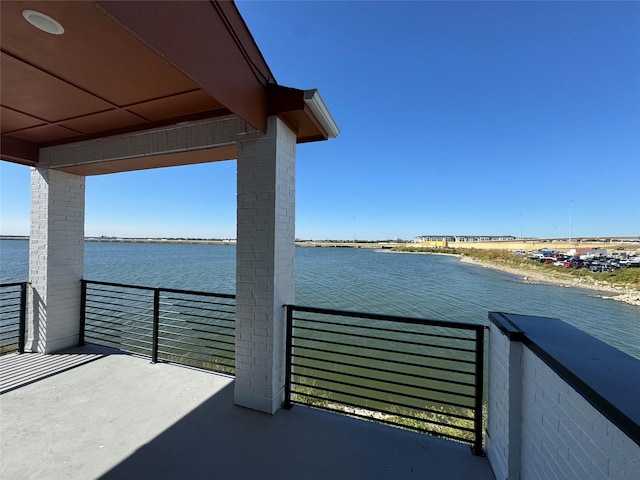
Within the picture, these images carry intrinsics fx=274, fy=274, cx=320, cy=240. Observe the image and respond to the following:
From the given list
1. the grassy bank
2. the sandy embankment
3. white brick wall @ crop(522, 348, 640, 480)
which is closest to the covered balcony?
white brick wall @ crop(522, 348, 640, 480)

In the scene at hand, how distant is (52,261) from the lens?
3334 millimetres

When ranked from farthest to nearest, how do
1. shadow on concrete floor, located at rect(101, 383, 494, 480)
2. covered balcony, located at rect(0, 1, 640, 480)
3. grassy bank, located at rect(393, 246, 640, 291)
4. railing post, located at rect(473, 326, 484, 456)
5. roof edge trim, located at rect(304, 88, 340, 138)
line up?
grassy bank, located at rect(393, 246, 640, 291)
roof edge trim, located at rect(304, 88, 340, 138)
railing post, located at rect(473, 326, 484, 456)
shadow on concrete floor, located at rect(101, 383, 494, 480)
covered balcony, located at rect(0, 1, 640, 480)

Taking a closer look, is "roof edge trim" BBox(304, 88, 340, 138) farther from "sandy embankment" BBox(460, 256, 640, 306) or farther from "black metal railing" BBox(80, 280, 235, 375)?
"sandy embankment" BBox(460, 256, 640, 306)

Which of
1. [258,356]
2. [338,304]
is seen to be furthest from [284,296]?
[338,304]

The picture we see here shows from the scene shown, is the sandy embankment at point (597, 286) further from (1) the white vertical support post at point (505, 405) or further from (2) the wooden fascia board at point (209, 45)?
(2) the wooden fascia board at point (209, 45)

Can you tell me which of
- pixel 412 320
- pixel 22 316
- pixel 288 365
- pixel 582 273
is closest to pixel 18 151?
pixel 22 316

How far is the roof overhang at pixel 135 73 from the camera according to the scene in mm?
1264

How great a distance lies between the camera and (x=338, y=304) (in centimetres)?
1112

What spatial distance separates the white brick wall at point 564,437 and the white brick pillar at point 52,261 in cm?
472

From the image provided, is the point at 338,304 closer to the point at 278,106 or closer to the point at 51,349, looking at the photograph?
the point at 51,349

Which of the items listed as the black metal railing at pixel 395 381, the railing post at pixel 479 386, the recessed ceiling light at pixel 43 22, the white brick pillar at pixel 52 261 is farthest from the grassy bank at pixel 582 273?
the white brick pillar at pixel 52 261

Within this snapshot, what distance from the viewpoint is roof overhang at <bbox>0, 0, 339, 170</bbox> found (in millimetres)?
1264

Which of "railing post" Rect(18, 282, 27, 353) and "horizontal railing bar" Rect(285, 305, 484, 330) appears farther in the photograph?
"railing post" Rect(18, 282, 27, 353)

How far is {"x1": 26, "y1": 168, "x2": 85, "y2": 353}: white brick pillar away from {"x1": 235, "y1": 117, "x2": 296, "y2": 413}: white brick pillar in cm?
268
